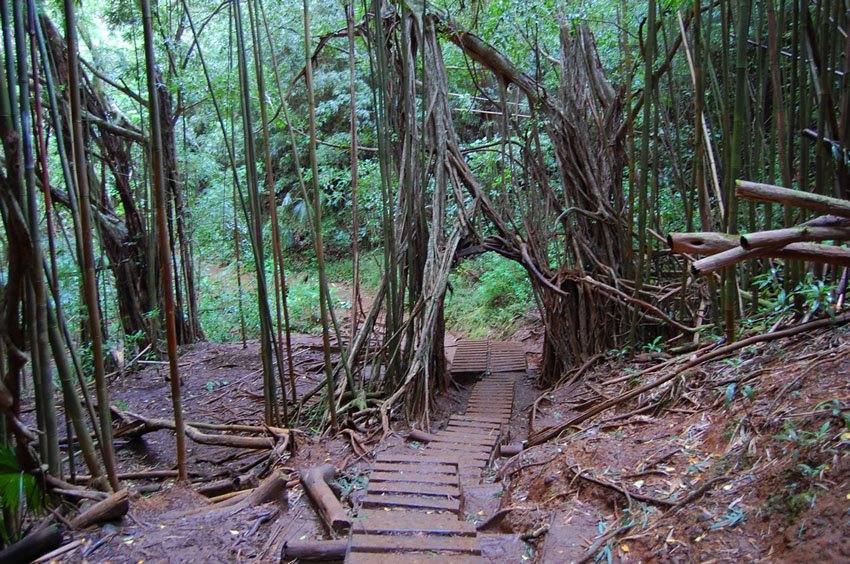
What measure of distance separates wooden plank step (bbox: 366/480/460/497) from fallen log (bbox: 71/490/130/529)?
121cm

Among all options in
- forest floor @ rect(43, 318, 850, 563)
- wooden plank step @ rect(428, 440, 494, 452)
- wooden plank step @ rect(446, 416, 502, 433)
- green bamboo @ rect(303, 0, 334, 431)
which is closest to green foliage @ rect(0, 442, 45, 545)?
forest floor @ rect(43, 318, 850, 563)

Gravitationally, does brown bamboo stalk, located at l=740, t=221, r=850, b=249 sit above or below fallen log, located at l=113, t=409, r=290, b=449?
above

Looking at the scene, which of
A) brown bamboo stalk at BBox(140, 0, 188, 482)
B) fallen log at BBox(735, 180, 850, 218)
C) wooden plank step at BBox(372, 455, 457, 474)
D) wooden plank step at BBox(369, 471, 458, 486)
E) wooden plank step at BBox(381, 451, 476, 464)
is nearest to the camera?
fallen log at BBox(735, 180, 850, 218)

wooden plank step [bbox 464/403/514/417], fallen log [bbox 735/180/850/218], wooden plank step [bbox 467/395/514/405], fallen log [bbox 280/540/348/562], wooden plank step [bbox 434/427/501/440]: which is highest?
fallen log [bbox 735/180/850/218]

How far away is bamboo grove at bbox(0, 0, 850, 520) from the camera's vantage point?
286 centimetres

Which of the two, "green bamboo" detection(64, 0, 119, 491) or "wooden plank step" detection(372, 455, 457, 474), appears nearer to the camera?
"green bamboo" detection(64, 0, 119, 491)

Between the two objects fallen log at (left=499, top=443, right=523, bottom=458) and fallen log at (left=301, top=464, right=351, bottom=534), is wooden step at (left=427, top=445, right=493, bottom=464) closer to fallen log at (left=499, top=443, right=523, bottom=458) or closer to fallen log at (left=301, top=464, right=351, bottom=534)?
fallen log at (left=499, top=443, right=523, bottom=458)

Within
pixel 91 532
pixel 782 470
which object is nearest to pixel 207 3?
pixel 91 532

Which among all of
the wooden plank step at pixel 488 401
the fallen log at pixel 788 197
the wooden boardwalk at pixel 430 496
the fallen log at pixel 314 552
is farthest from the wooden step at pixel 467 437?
the fallen log at pixel 788 197

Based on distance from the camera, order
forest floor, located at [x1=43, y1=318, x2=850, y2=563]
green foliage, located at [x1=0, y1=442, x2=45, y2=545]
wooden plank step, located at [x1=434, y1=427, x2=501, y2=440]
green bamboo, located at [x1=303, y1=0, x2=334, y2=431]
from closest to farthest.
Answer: forest floor, located at [x1=43, y1=318, x2=850, y2=563] → green foliage, located at [x1=0, y1=442, x2=45, y2=545] → green bamboo, located at [x1=303, y1=0, x2=334, y2=431] → wooden plank step, located at [x1=434, y1=427, x2=501, y2=440]

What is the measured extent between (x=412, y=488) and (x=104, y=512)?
1498 mm

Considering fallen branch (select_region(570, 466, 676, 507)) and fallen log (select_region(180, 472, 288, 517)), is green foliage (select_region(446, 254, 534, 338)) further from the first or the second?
fallen branch (select_region(570, 466, 676, 507))

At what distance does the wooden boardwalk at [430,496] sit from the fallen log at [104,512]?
1.08 meters

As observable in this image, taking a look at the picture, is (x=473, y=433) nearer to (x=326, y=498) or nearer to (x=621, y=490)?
(x=326, y=498)
